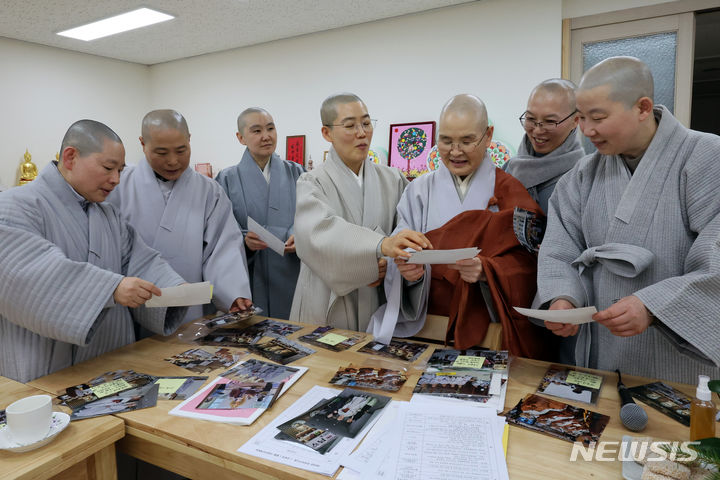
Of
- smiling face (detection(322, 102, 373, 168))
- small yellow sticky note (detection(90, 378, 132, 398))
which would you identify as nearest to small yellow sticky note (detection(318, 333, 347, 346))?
small yellow sticky note (detection(90, 378, 132, 398))

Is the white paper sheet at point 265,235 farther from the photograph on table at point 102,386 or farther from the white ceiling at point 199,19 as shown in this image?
the white ceiling at point 199,19

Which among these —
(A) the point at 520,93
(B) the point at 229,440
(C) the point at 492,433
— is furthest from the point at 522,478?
(A) the point at 520,93

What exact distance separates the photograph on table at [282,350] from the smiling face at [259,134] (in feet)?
5.61

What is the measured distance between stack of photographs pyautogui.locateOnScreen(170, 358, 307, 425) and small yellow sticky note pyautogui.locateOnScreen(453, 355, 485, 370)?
535 mm

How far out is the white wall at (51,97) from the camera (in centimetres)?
555

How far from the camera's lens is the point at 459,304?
1765 mm

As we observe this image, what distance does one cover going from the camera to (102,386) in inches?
59.2

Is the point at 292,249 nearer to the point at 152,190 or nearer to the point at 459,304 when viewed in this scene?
the point at 152,190

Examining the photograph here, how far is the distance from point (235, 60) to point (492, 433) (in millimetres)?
5995

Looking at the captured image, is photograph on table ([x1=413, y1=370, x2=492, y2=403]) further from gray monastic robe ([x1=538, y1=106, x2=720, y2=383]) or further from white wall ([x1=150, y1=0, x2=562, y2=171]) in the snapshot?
white wall ([x1=150, y1=0, x2=562, y2=171])

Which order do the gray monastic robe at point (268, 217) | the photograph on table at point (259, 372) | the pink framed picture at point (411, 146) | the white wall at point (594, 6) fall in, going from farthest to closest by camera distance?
the pink framed picture at point (411, 146), the white wall at point (594, 6), the gray monastic robe at point (268, 217), the photograph on table at point (259, 372)

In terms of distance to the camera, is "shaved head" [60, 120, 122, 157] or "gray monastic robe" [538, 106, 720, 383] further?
"shaved head" [60, 120, 122, 157]

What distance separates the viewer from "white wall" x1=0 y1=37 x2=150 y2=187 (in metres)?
5.55

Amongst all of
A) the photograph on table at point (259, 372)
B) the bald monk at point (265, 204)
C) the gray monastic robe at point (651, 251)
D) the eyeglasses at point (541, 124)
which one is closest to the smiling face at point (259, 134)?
the bald monk at point (265, 204)
